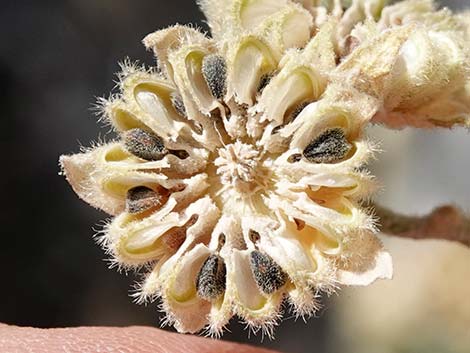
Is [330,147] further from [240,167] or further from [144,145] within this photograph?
[144,145]

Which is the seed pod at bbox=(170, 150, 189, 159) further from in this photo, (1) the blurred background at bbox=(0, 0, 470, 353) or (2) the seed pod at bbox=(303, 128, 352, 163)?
(1) the blurred background at bbox=(0, 0, 470, 353)

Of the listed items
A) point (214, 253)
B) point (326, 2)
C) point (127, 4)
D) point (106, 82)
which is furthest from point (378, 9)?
point (127, 4)

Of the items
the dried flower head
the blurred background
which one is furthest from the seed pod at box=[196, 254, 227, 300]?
the blurred background

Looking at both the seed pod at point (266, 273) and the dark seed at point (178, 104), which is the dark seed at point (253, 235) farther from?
the dark seed at point (178, 104)

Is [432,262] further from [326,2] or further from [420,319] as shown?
[326,2]

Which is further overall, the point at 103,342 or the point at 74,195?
the point at 74,195

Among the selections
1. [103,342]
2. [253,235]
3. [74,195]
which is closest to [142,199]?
[253,235]

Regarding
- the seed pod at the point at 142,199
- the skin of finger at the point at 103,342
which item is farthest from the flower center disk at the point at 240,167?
the skin of finger at the point at 103,342
